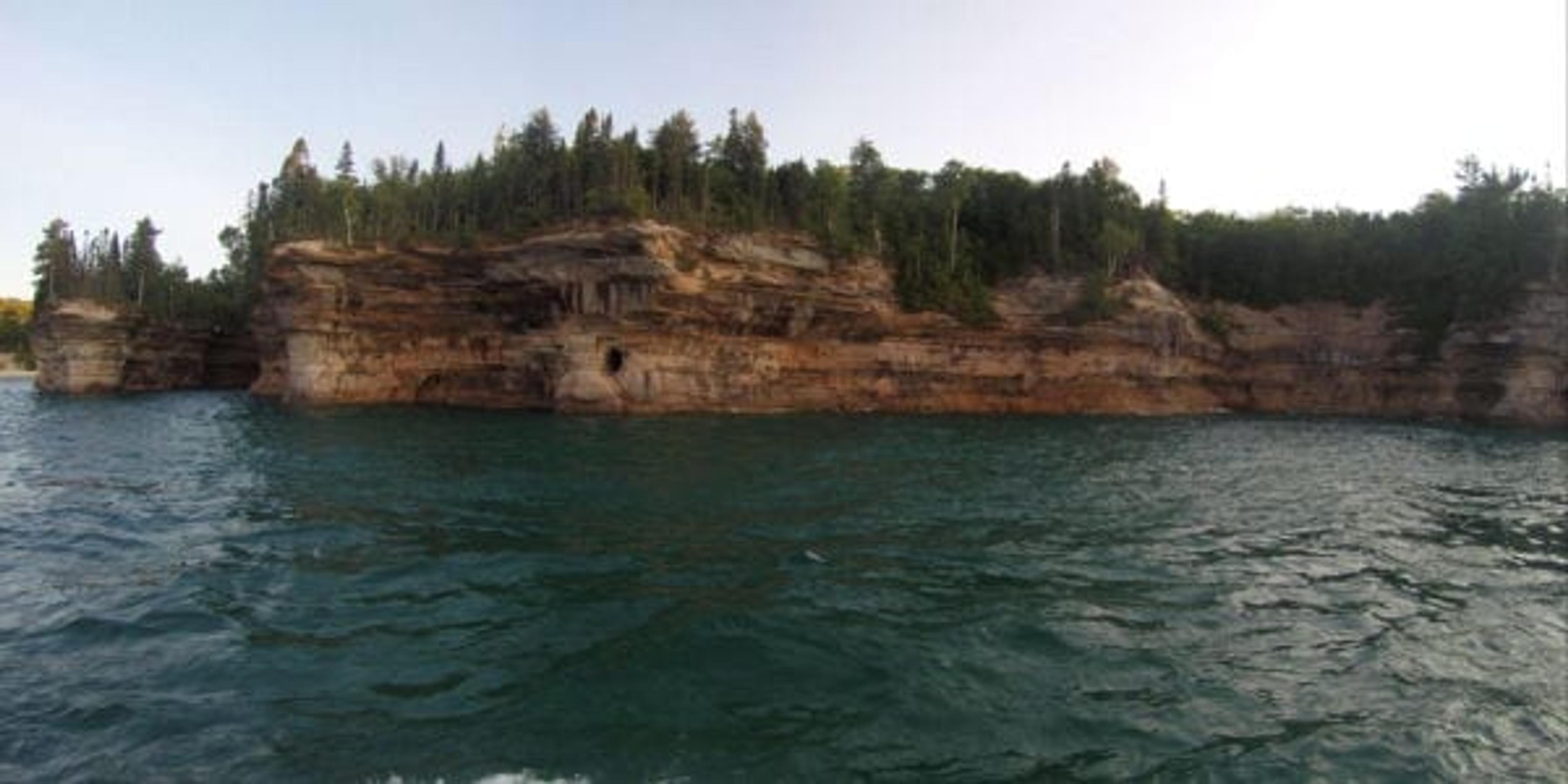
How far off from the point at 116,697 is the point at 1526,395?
6946 cm

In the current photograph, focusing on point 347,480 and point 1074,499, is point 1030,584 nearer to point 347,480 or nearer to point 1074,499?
point 1074,499

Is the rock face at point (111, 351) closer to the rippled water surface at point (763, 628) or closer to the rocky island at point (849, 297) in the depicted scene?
the rocky island at point (849, 297)

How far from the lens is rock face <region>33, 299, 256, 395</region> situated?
61.6 metres

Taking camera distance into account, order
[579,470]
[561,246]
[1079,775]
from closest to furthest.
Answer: [1079,775]
[579,470]
[561,246]

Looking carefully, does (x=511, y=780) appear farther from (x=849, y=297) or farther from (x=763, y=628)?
(x=849, y=297)

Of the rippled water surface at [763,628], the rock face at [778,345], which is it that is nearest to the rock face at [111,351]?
the rock face at [778,345]

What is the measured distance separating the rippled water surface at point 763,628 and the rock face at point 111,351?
51.8 metres

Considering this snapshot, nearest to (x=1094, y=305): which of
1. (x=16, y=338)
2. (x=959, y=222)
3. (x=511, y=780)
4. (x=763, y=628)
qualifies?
(x=959, y=222)

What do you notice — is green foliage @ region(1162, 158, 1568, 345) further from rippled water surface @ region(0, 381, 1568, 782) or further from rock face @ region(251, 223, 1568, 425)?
rippled water surface @ region(0, 381, 1568, 782)

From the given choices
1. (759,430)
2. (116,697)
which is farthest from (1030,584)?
(759,430)

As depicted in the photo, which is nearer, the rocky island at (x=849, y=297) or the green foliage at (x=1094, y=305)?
the rocky island at (x=849, y=297)

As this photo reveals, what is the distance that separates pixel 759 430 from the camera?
34.6 metres

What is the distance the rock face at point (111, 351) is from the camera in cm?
6159

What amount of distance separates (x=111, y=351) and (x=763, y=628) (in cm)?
7646
